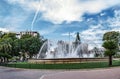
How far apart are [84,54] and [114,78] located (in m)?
43.2

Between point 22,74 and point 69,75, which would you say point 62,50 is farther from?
point 69,75

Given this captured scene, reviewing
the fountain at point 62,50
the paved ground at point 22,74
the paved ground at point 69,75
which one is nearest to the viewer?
the paved ground at point 69,75

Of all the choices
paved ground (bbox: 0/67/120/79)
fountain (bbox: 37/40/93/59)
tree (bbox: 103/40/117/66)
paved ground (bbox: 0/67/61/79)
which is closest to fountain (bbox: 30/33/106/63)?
fountain (bbox: 37/40/93/59)

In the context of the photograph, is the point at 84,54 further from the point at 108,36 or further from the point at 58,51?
the point at 108,36

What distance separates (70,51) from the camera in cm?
6094

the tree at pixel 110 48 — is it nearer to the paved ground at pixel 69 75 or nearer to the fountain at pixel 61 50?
the paved ground at pixel 69 75

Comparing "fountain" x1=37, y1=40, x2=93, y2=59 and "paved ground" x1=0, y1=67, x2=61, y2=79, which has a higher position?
"fountain" x1=37, y1=40, x2=93, y2=59

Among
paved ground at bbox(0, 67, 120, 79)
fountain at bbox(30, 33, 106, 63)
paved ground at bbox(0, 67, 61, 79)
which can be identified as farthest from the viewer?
fountain at bbox(30, 33, 106, 63)

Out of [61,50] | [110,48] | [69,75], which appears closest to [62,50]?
[61,50]

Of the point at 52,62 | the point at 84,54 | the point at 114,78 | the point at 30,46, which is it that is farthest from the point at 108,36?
the point at 114,78

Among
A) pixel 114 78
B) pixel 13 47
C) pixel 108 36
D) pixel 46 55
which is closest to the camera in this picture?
pixel 114 78

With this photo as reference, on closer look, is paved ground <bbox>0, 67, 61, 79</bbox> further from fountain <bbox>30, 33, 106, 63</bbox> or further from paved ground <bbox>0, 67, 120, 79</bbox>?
fountain <bbox>30, 33, 106, 63</bbox>

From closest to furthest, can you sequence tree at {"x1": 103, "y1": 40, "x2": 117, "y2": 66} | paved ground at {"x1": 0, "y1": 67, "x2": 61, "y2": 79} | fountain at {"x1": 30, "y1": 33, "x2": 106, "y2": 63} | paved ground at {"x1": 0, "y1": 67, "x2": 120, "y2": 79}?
paved ground at {"x1": 0, "y1": 67, "x2": 120, "y2": 79}
paved ground at {"x1": 0, "y1": 67, "x2": 61, "y2": 79}
tree at {"x1": 103, "y1": 40, "x2": 117, "y2": 66}
fountain at {"x1": 30, "y1": 33, "x2": 106, "y2": 63}

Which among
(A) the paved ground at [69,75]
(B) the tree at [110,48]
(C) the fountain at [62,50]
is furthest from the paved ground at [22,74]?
(C) the fountain at [62,50]
